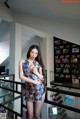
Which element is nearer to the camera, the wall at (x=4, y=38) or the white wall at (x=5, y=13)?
the white wall at (x=5, y=13)

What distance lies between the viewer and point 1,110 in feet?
8.58

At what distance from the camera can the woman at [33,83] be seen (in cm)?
153

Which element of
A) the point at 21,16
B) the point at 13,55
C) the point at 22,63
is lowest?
the point at 22,63

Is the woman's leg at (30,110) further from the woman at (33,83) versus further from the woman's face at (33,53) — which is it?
the woman's face at (33,53)

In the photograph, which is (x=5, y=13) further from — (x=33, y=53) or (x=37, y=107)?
(x=37, y=107)

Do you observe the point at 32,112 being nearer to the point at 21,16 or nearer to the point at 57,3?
the point at 57,3

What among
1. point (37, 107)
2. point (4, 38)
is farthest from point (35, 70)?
point (4, 38)

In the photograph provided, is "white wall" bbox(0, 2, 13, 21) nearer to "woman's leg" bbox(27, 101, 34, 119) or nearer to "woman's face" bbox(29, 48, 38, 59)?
"woman's face" bbox(29, 48, 38, 59)

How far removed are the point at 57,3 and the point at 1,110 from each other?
1.87 m

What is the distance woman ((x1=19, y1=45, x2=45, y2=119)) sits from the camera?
5.01 ft

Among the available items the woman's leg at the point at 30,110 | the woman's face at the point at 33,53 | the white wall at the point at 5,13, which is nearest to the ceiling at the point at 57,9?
the woman's face at the point at 33,53

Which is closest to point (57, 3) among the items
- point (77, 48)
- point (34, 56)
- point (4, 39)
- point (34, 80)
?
point (34, 56)

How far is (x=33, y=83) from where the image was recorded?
151 centimetres

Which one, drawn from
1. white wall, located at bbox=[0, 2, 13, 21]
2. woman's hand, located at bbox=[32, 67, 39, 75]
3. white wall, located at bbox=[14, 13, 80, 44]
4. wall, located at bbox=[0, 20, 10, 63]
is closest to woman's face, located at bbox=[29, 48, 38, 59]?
woman's hand, located at bbox=[32, 67, 39, 75]
